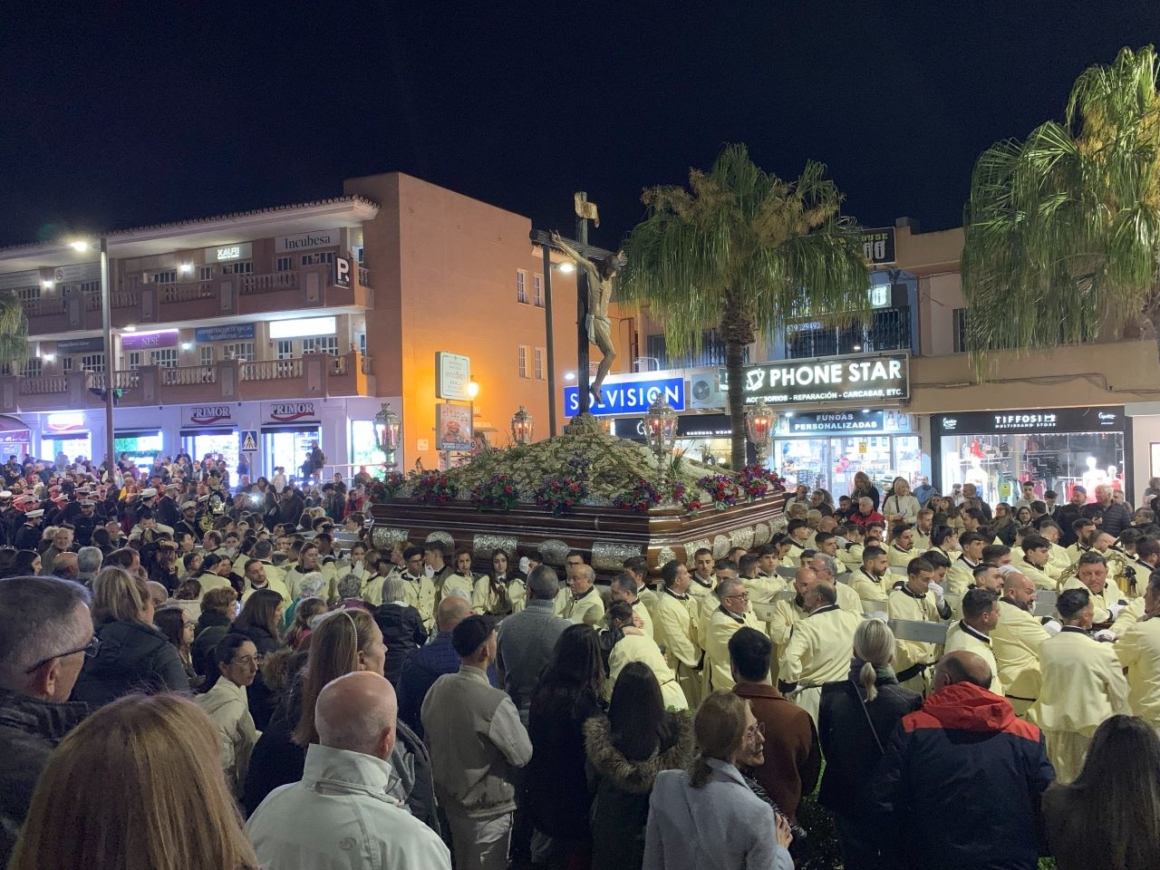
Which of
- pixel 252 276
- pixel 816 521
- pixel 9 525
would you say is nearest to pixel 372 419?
pixel 252 276

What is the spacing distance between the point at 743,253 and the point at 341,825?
14.8 meters

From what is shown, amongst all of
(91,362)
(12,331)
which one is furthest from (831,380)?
(91,362)

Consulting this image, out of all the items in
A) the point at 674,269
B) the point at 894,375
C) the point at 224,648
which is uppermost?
the point at 674,269

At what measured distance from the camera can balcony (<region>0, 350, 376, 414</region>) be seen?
28891mm

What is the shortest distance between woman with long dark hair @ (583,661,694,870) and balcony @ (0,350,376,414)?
2564cm

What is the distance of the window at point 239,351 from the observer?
32094 millimetres

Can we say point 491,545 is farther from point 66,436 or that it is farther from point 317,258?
point 66,436

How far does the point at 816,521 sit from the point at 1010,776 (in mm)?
9833

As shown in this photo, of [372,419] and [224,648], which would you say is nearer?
[224,648]

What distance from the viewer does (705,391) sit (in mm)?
27422

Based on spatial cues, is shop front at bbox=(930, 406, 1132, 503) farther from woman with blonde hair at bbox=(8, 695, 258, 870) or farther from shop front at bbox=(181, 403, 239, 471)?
shop front at bbox=(181, 403, 239, 471)

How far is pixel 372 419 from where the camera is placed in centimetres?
2942

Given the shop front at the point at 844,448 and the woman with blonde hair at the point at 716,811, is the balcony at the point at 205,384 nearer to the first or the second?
the shop front at the point at 844,448

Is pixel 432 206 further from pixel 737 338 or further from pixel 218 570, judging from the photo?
pixel 218 570
